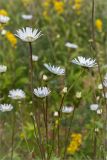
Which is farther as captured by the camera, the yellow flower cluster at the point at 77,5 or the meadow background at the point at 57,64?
the yellow flower cluster at the point at 77,5

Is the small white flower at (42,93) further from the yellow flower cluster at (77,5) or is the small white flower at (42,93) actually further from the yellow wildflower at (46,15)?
the yellow flower cluster at (77,5)

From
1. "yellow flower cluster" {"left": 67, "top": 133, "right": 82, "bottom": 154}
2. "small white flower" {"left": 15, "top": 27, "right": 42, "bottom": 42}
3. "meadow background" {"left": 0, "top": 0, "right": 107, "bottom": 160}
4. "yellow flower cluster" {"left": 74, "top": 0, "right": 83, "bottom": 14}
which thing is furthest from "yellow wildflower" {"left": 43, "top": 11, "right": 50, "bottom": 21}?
"small white flower" {"left": 15, "top": 27, "right": 42, "bottom": 42}

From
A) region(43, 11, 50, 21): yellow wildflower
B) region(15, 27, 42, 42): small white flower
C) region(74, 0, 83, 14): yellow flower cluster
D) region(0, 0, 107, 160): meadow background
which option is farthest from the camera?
region(74, 0, 83, 14): yellow flower cluster

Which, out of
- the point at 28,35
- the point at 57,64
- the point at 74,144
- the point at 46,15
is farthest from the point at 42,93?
the point at 46,15

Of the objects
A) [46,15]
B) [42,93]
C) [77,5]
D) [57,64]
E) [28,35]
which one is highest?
[77,5]

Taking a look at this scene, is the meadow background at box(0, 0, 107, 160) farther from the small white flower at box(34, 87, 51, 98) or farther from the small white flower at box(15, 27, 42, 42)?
the small white flower at box(15, 27, 42, 42)

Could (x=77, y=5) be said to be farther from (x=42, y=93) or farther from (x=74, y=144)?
(x=42, y=93)

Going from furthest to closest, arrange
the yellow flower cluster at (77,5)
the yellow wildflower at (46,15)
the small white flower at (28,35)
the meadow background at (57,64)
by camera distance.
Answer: the yellow flower cluster at (77,5)
the yellow wildflower at (46,15)
the meadow background at (57,64)
the small white flower at (28,35)

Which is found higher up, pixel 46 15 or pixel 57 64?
pixel 46 15

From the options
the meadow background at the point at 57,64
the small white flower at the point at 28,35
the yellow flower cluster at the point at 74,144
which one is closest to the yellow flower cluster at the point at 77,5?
the meadow background at the point at 57,64

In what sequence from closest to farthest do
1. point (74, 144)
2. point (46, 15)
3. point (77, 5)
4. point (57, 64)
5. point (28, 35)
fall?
point (28, 35), point (74, 144), point (57, 64), point (46, 15), point (77, 5)
